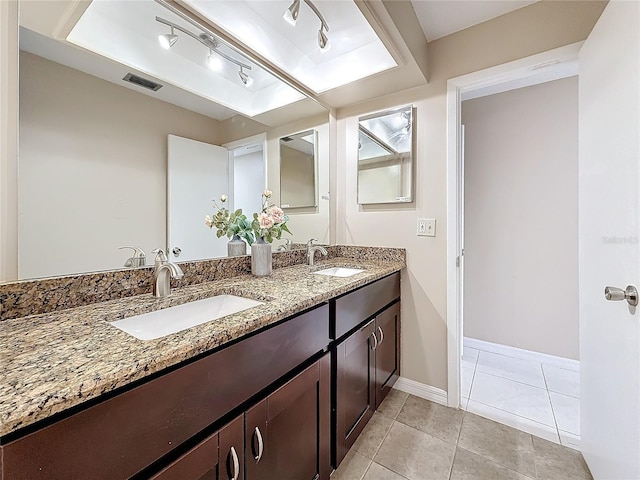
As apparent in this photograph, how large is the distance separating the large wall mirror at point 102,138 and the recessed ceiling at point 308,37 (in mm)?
142

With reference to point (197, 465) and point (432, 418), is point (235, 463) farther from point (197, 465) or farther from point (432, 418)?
point (432, 418)

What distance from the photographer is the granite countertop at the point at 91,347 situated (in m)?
0.44

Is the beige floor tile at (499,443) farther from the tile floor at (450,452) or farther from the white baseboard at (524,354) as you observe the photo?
the white baseboard at (524,354)

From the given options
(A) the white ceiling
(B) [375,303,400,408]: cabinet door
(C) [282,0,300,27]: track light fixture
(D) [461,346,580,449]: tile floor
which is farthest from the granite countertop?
(A) the white ceiling

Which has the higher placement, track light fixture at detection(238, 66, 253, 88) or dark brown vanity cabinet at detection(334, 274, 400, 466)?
track light fixture at detection(238, 66, 253, 88)

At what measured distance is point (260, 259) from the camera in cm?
149

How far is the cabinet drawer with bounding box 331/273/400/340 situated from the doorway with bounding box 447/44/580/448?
0.38 meters

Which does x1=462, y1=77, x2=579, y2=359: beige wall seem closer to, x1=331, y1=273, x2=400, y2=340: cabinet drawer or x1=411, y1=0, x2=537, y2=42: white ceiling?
x1=411, y1=0, x2=537, y2=42: white ceiling

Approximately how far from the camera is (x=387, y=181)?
1.97 m

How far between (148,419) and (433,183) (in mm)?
1795

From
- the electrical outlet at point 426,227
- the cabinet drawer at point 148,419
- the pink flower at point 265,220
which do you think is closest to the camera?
the cabinet drawer at point 148,419

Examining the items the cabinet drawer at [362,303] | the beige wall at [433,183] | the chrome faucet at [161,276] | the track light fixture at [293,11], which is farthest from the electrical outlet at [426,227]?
the chrome faucet at [161,276]

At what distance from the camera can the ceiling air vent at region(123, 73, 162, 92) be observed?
1.11 meters

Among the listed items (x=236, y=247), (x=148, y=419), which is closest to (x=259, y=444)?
(x=148, y=419)
